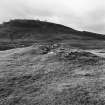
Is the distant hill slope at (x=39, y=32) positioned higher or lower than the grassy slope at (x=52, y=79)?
higher

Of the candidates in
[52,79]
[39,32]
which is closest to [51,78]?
[52,79]

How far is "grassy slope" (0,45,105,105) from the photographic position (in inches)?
256

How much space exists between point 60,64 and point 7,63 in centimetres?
256

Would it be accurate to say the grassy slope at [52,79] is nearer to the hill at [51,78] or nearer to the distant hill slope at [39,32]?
the hill at [51,78]

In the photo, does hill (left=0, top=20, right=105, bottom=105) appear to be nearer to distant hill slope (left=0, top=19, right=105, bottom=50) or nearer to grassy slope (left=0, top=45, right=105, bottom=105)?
grassy slope (left=0, top=45, right=105, bottom=105)

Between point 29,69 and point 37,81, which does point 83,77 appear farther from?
point 29,69

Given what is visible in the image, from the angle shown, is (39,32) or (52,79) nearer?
(52,79)

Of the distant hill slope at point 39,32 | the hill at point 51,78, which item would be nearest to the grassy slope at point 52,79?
the hill at point 51,78

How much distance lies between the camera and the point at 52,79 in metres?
8.14

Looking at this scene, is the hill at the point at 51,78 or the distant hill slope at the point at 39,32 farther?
the distant hill slope at the point at 39,32

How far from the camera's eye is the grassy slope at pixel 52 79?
6508 mm

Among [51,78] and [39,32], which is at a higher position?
[39,32]

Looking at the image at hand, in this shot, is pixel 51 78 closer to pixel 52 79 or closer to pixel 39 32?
pixel 52 79

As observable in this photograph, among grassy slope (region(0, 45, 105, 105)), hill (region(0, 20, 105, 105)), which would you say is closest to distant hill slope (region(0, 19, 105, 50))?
hill (region(0, 20, 105, 105))
